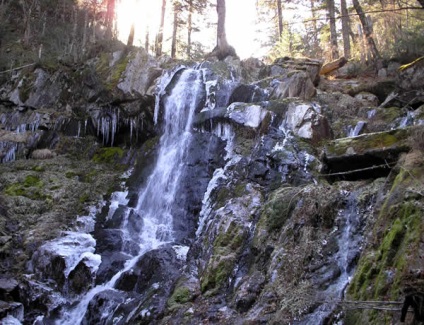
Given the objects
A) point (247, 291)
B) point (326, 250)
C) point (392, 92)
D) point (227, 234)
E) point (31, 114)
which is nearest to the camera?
point (326, 250)

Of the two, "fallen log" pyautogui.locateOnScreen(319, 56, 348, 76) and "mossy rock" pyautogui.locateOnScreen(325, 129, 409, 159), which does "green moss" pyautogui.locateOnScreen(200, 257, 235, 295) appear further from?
"fallen log" pyautogui.locateOnScreen(319, 56, 348, 76)

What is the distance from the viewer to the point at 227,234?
29.8 ft

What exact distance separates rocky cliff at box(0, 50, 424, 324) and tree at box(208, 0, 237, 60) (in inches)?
53.7

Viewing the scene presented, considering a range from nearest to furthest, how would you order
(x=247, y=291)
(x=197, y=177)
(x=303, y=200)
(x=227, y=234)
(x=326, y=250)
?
(x=326, y=250) < (x=247, y=291) < (x=303, y=200) < (x=227, y=234) < (x=197, y=177)

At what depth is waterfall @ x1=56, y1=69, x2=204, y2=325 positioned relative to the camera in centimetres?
1016

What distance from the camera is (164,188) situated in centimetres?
1340

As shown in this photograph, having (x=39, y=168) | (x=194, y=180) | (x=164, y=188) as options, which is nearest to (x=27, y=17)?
(x=39, y=168)

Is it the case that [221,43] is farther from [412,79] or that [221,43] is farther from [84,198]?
[84,198]

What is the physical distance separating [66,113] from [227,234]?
12118 mm

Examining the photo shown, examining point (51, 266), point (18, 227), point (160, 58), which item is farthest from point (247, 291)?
point (160, 58)

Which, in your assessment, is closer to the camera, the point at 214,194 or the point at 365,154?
the point at 365,154

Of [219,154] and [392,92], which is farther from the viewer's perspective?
[392,92]

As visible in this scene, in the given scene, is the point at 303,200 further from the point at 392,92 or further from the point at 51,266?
the point at 392,92

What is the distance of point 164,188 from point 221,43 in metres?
9.63
